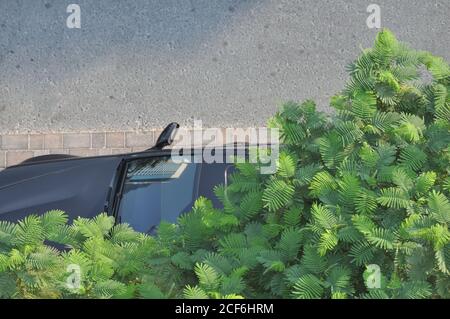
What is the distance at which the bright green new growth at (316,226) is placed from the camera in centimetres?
215

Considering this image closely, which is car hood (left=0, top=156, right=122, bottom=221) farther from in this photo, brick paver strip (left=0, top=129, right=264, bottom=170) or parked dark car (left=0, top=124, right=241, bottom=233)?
brick paver strip (left=0, top=129, right=264, bottom=170)

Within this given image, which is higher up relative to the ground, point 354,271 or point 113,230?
point 113,230

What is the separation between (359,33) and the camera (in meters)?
7.05

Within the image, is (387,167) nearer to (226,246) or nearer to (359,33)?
(226,246)

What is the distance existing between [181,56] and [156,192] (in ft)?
9.55

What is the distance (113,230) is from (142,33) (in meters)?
4.66

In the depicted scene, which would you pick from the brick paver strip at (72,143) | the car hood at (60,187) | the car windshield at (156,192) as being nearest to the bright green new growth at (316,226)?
the car windshield at (156,192)

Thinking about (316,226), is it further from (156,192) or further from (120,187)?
(120,187)

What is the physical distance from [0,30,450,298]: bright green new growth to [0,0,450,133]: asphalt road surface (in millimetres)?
4264

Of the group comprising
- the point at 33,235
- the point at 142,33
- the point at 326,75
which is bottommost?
the point at 33,235

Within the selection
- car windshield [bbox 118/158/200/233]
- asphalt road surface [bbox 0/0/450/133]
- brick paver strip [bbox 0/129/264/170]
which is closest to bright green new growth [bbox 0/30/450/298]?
car windshield [bbox 118/158/200/233]

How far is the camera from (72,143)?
6789 mm

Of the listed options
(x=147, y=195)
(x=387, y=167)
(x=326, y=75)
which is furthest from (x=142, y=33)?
(x=387, y=167)

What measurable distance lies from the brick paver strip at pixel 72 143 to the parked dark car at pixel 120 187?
190 centimetres
